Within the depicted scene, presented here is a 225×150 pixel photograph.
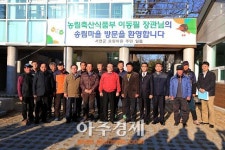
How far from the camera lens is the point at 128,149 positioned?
4.98m

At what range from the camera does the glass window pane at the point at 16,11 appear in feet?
50.1

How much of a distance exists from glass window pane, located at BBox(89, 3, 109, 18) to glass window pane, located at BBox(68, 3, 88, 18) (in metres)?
0.33

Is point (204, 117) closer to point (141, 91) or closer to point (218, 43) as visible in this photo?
point (141, 91)

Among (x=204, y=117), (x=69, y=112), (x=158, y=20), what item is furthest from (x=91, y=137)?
(x=158, y=20)

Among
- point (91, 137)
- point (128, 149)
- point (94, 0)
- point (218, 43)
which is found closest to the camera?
point (128, 149)

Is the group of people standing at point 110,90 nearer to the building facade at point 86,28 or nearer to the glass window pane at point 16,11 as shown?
the building facade at point 86,28

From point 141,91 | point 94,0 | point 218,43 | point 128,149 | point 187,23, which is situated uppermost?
point 94,0

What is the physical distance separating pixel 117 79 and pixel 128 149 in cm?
255

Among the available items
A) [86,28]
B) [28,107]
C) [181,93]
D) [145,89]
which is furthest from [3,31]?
[181,93]

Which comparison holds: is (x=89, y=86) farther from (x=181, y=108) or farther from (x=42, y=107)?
(x=181, y=108)

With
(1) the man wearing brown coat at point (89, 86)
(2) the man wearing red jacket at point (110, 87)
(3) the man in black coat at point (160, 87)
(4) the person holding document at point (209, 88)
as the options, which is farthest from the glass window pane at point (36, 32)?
(4) the person holding document at point (209, 88)

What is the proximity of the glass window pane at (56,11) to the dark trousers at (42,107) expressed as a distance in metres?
8.78

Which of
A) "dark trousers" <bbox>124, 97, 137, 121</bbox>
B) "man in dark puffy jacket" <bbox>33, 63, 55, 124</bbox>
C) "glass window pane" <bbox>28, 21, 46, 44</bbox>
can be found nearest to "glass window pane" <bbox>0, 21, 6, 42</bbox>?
"glass window pane" <bbox>28, 21, 46, 44</bbox>

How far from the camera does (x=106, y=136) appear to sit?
5898 millimetres
